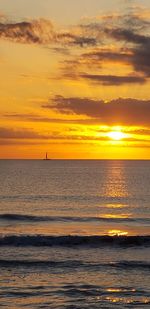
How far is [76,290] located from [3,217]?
30.6 meters

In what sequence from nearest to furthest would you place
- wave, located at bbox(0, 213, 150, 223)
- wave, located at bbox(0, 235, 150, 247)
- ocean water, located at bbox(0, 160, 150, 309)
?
1. ocean water, located at bbox(0, 160, 150, 309)
2. wave, located at bbox(0, 235, 150, 247)
3. wave, located at bbox(0, 213, 150, 223)

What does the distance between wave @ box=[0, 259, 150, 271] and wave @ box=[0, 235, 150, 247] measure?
6.52 metres

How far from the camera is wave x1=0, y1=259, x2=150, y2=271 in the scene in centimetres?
2505

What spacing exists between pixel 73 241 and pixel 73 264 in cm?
877

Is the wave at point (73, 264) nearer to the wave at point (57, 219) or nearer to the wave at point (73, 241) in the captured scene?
the wave at point (73, 241)

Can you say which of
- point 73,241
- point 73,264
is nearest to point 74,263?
point 73,264

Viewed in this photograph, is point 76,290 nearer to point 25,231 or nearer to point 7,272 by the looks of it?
point 7,272

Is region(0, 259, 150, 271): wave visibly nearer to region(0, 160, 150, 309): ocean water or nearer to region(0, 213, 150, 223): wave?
region(0, 160, 150, 309): ocean water

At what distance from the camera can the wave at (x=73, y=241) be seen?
33.1 m

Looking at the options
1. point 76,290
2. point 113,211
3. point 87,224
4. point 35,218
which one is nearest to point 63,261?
point 76,290

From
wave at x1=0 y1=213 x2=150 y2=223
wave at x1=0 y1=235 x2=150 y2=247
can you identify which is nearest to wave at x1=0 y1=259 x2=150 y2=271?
wave at x1=0 y1=235 x2=150 y2=247

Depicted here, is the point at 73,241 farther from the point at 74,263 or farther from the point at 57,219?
the point at 57,219

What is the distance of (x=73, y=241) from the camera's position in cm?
3447

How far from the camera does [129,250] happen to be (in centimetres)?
3141
